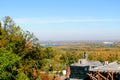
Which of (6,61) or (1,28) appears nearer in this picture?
(6,61)

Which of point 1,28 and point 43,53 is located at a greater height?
point 1,28

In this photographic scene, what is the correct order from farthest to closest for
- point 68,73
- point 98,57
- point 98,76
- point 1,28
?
1. point 98,57
2. point 68,73
3. point 98,76
4. point 1,28

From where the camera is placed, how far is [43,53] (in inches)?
1721

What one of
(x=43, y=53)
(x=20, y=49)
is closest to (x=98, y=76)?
(x=43, y=53)

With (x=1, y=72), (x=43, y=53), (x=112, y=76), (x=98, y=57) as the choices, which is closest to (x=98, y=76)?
(x=112, y=76)

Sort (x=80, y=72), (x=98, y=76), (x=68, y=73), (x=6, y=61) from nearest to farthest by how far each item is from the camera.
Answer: (x=6, y=61), (x=98, y=76), (x=80, y=72), (x=68, y=73)

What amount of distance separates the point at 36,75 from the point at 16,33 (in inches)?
239

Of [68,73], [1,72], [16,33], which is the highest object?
[16,33]

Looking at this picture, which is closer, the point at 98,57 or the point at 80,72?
the point at 80,72

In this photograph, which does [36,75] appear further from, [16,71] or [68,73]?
[68,73]

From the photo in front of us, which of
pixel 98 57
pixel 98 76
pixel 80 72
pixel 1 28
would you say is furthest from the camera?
pixel 98 57

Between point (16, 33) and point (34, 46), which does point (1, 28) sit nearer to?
point (16, 33)

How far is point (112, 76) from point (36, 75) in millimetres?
10316

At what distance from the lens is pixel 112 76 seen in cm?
4522
